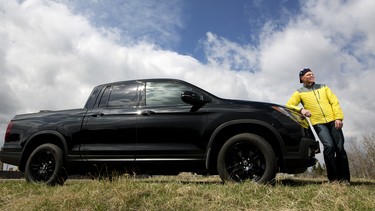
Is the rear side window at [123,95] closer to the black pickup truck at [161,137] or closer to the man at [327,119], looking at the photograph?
the black pickup truck at [161,137]

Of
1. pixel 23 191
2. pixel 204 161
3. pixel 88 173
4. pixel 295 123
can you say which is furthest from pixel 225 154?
pixel 23 191

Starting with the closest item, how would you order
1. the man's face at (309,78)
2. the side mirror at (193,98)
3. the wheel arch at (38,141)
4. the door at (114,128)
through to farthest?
the side mirror at (193,98)
the door at (114,128)
the wheel arch at (38,141)
the man's face at (309,78)

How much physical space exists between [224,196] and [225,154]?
1018mm

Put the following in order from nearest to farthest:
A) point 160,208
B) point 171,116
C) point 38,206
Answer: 1. point 160,208
2. point 38,206
3. point 171,116

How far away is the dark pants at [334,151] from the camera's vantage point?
19.1 feet

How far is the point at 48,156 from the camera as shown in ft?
19.7

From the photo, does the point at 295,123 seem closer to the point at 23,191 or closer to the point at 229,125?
the point at 229,125

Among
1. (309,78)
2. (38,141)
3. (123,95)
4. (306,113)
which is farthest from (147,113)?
(309,78)

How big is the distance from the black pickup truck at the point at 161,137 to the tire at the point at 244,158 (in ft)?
0.04

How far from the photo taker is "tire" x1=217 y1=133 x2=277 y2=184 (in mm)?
4941

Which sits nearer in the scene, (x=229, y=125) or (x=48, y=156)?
(x=229, y=125)

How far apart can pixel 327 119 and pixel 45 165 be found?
15.6 ft

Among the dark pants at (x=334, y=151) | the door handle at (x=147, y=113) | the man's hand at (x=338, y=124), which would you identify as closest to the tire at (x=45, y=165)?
the door handle at (x=147, y=113)

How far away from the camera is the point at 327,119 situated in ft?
19.5
